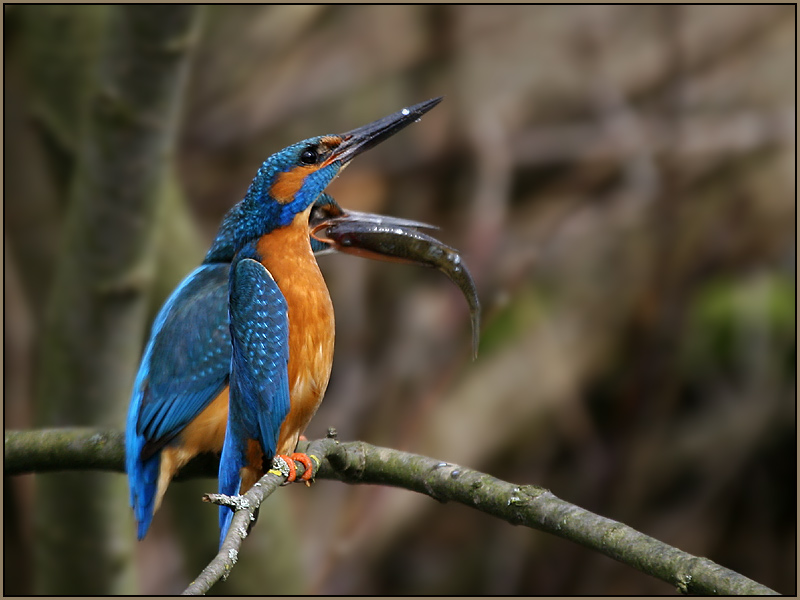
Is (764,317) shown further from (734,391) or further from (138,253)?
(138,253)

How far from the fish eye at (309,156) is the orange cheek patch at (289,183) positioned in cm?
1

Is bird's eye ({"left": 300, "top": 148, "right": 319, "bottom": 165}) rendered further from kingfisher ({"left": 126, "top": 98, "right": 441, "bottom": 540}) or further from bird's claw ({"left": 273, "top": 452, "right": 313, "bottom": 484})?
bird's claw ({"left": 273, "top": 452, "right": 313, "bottom": 484})

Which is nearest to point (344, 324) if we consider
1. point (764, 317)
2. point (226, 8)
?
point (226, 8)

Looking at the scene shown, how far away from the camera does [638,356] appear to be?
414 centimetres

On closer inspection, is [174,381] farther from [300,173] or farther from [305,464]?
[300,173]

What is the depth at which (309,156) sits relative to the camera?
170 centimetres

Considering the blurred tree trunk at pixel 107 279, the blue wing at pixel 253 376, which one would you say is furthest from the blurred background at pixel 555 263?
the blue wing at pixel 253 376

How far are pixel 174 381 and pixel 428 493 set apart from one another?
1.88 feet

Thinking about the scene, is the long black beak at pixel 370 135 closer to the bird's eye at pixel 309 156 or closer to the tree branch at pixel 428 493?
the bird's eye at pixel 309 156

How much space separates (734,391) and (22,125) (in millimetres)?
3532

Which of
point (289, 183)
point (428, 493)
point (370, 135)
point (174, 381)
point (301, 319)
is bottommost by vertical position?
point (428, 493)

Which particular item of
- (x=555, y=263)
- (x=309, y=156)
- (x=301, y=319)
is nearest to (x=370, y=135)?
(x=309, y=156)

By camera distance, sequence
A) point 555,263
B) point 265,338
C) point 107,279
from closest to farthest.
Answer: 1. point 265,338
2. point 107,279
3. point 555,263

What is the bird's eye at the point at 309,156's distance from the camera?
170 centimetres
